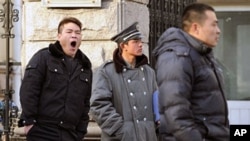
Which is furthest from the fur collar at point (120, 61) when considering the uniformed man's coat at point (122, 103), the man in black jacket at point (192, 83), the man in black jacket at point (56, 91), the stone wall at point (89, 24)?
the man in black jacket at point (192, 83)

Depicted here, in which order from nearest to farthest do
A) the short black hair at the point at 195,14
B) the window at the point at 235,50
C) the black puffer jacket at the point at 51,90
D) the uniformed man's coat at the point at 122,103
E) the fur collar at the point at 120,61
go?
the short black hair at the point at 195,14 < the black puffer jacket at the point at 51,90 < the uniformed man's coat at the point at 122,103 < the fur collar at the point at 120,61 < the window at the point at 235,50

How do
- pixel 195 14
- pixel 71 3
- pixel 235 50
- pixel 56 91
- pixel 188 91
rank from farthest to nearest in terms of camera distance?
pixel 235 50, pixel 71 3, pixel 56 91, pixel 195 14, pixel 188 91

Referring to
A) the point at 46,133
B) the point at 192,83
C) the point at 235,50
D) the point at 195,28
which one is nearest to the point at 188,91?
the point at 192,83

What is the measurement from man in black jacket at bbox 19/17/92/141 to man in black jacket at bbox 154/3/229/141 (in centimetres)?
150

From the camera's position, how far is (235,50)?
446 inches

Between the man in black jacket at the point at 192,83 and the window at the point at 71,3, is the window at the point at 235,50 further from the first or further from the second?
the man in black jacket at the point at 192,83

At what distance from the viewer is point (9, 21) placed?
32.0ft

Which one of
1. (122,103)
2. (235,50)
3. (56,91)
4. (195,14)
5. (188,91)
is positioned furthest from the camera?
(235,50)

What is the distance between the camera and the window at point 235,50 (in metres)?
11.3

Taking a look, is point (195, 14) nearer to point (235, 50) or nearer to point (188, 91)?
point (188, 91)

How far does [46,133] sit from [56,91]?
34 centimetres

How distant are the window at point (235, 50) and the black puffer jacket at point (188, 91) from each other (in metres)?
6.72

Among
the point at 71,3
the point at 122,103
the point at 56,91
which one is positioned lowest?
the point at 122,103

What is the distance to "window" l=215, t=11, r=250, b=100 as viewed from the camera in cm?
1130
